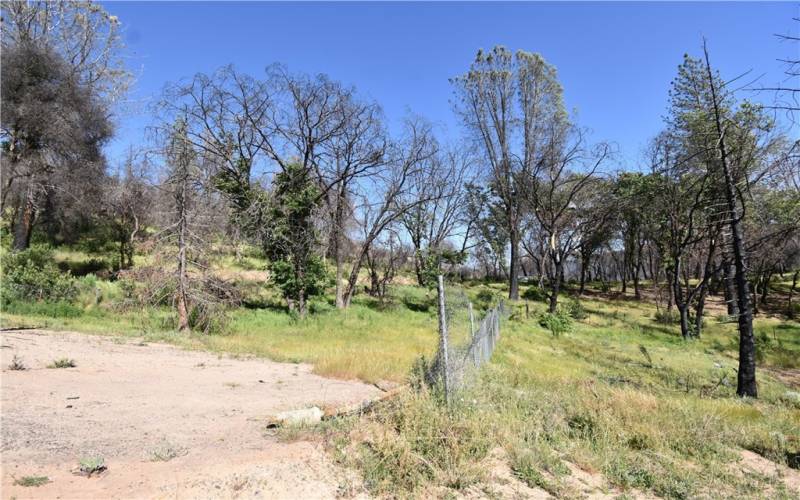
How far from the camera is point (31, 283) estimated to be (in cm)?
1493

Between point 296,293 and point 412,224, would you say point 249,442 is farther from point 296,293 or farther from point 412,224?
point 412,224

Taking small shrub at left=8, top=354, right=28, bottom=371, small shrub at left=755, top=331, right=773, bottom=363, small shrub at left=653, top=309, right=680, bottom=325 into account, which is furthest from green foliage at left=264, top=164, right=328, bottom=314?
small shrub at left=653, top=309, right=680, bottom=325

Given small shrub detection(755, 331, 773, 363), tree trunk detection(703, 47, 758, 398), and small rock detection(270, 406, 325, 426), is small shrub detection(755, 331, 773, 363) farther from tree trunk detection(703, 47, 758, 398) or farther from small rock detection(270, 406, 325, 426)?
small rock detection(270, 406, 325, 426)

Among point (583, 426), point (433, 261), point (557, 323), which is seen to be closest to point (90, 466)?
point (583, 426)

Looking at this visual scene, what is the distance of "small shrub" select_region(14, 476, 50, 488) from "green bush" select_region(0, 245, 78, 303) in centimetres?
1411

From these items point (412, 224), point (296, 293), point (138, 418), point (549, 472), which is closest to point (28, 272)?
point (296, 293)

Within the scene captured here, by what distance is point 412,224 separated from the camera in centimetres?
3266

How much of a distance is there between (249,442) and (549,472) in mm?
3303

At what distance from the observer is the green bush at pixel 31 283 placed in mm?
14703

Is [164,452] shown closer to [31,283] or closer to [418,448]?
[418,448]

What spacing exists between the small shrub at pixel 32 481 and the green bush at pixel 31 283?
14107 millimetres

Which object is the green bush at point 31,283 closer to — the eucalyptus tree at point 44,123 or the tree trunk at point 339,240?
the eucalyptus tree at point 44,123

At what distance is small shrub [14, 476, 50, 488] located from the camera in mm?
3674

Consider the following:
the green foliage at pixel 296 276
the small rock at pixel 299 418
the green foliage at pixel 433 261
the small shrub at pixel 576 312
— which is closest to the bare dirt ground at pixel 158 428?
the small rock at pixel 299 418
